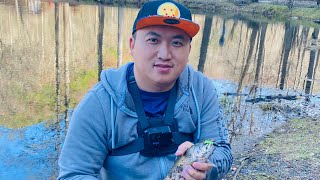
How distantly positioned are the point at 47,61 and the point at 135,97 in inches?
586

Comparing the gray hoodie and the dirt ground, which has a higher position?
the gray hoodie

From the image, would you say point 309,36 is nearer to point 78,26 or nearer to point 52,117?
point 78,26

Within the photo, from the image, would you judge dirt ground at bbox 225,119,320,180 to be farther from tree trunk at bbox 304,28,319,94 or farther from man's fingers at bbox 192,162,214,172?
tree trunk at bbox 304,28,319,94

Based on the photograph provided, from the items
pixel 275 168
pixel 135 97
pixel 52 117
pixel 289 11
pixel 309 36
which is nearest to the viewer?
pixel 135 97

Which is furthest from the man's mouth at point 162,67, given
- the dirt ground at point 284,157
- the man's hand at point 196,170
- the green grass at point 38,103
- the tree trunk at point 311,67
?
the tree trunk at point 311,67

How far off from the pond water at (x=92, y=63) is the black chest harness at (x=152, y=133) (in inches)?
218

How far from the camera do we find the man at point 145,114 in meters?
2.63

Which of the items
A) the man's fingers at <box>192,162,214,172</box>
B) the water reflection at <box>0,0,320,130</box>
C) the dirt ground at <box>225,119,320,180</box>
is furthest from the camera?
the water reflection at <box>0,0,320,130</box>

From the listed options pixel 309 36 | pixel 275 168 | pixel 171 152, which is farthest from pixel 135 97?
pixel 309 36

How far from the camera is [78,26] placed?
26703mm

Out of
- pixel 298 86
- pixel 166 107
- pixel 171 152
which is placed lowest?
pixel 298 86

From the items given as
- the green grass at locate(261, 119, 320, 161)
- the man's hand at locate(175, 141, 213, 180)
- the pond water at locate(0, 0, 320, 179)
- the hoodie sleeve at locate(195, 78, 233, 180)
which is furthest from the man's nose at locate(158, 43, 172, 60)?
the green grass at locate(261, 119, 320, 161)

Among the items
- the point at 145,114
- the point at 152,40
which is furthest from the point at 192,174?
the point at 152,40

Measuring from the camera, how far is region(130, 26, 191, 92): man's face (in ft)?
8.97
